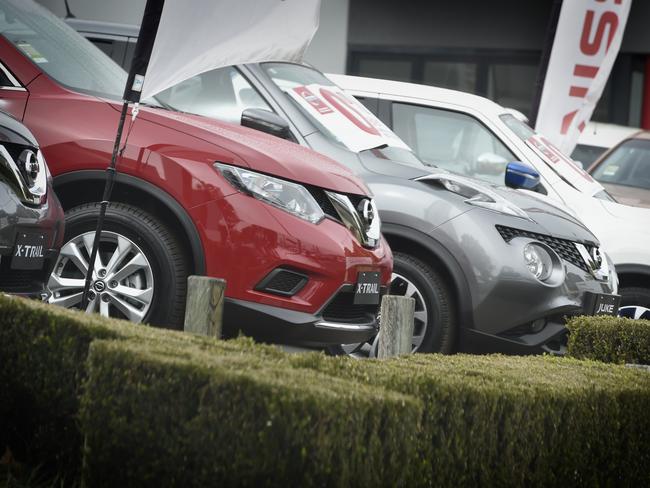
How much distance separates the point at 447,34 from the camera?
19844mm

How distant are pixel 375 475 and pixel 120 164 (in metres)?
3.12

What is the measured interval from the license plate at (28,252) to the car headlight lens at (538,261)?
328cm

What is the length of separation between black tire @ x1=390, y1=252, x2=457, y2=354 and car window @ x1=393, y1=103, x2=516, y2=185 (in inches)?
72.7

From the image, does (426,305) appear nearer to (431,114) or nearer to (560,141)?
(431,114)

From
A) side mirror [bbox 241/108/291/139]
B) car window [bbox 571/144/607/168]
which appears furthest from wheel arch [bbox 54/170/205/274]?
car window [bbox 571/144/607/168]

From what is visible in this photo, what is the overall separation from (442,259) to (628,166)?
4394 millimetres

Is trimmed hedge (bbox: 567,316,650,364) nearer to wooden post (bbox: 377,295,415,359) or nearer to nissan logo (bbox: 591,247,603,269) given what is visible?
wooden post (bbox: 377,295,415,359)

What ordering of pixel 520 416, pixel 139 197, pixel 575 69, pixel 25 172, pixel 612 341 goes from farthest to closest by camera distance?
pixel 575 69, pixel 612 341, pixel 139 197, pixel 25 172, pixel 520 416

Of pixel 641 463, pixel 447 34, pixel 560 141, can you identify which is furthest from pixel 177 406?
pixel 447 34

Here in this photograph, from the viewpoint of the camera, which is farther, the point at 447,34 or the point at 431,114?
the point at 447,34

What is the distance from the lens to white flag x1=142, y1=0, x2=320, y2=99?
5637mm

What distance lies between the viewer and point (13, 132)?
5.18 metres

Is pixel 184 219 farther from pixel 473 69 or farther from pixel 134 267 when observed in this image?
pixel 473 69

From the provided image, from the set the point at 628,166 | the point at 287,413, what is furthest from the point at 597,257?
the point at 287,413
